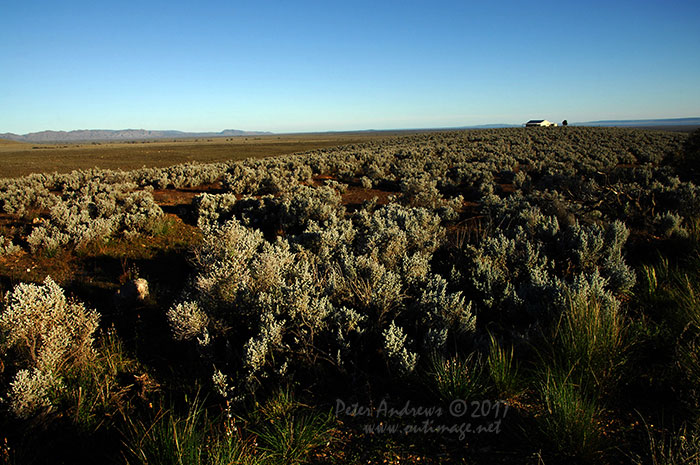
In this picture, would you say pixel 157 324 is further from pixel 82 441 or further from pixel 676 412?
pixel 676 412

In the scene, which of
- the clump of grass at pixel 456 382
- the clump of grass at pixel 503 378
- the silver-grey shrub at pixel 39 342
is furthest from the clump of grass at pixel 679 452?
the silver-grey shrub at pixel 39 342

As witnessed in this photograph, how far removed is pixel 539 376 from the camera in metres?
2.86

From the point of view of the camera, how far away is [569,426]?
7.60ft

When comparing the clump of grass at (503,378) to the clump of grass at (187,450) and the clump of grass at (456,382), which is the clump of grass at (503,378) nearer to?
the clump of grass at (456,382)

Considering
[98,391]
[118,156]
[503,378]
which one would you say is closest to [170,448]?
[98,391]

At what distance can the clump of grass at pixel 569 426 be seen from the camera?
2.27m

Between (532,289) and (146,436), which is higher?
(532,289)

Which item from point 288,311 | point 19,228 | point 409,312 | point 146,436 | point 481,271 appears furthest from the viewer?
point 19,228

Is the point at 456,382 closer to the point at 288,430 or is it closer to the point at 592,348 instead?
the point at 592,348

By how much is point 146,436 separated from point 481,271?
4017 millimetres

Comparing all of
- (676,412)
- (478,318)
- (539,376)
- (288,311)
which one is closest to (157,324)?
(288,311)

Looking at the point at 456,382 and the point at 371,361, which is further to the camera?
the point at 371,361

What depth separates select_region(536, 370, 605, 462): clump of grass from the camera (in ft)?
7.43

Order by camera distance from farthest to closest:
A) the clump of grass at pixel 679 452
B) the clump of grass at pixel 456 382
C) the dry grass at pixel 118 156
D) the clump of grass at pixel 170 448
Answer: the dry grass at pixel 118 156 → the clump of grass at pixel 456 382 → the clump of grass at pixel 170 448 → the clump of grass at pixel 679 452
